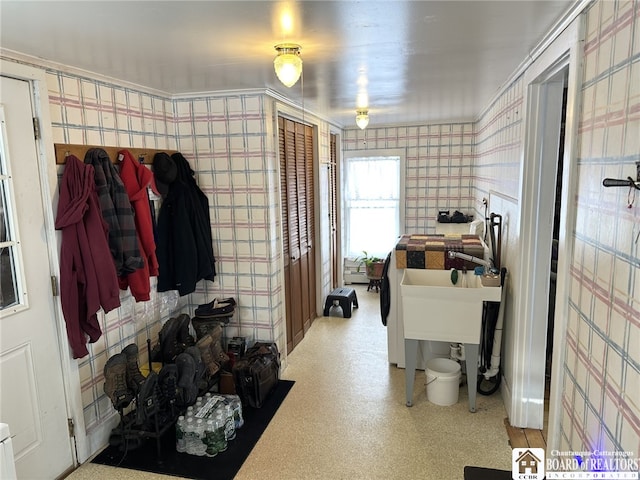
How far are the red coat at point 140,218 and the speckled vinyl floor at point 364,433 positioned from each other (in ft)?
3.44

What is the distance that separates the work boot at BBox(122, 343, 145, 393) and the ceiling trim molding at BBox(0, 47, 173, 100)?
5.34 feet

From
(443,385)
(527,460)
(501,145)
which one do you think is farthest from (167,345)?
(501,145)

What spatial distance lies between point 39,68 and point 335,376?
282 centimetres

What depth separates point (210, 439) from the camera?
8.21 ft

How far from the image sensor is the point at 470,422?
9.20 ft

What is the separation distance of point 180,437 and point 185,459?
12cm

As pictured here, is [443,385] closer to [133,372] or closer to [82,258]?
[133,372]

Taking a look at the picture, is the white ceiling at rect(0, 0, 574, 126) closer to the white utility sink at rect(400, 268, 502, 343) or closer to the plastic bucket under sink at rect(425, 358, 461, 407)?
the white utility sink at rect(400, 268, 502, 343)

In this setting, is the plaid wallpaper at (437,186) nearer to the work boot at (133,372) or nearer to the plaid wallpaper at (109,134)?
the plaid wallpaper at (109,134)

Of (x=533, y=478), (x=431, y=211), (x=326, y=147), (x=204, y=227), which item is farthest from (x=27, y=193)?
→ (x=431, y=211)

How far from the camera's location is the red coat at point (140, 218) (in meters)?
2.74

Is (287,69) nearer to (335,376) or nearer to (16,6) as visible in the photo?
(16,6)

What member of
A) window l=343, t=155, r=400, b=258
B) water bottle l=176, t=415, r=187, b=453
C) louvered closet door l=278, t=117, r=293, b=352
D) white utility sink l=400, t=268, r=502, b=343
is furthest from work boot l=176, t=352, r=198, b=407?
window l=343, t=155, r=400, b=258

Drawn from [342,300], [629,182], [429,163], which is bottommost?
[342,300]
